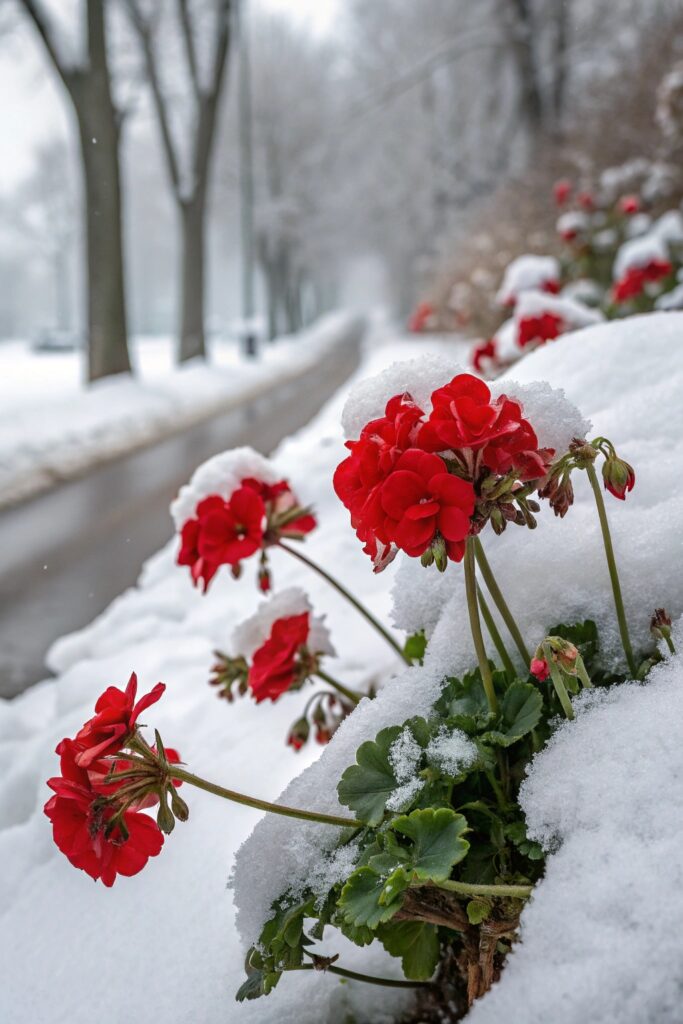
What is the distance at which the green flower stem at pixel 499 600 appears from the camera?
100 centimetres

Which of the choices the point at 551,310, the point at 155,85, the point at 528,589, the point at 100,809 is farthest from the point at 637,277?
the point at 155,85

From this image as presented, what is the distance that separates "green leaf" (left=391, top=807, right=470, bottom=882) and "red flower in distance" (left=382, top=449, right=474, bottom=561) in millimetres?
277

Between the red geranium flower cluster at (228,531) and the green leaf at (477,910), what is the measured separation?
635mm

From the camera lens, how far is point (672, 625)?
42.6 inches

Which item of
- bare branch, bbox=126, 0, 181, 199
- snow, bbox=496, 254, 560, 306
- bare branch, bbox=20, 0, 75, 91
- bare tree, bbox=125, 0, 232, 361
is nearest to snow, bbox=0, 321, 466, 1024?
snow, bbox=496, 254, 560, 306

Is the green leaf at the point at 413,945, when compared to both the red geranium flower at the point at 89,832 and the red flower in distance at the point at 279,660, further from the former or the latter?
the red flower in distance at the point at 279,660

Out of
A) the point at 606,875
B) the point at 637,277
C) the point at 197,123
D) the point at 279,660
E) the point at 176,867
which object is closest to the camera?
the point at 606,875

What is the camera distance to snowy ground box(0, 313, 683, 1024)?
76cm

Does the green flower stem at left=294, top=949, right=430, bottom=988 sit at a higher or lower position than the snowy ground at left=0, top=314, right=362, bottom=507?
higher

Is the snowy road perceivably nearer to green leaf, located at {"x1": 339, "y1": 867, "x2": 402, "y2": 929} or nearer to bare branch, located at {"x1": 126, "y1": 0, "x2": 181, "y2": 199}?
green leaf, located at {"x1": 339, "y1": 867, "x2": 402, "y2": 929}

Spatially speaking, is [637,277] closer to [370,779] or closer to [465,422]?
[465,422]

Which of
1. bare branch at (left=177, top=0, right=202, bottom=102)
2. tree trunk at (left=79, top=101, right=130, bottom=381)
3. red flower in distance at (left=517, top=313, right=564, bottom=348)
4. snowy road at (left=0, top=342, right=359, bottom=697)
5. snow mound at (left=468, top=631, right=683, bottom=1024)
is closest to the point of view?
snow mound at (left=468, top=631, right=683, bottom=1024)

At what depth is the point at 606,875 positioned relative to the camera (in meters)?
0.78

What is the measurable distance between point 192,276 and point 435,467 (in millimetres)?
13268
